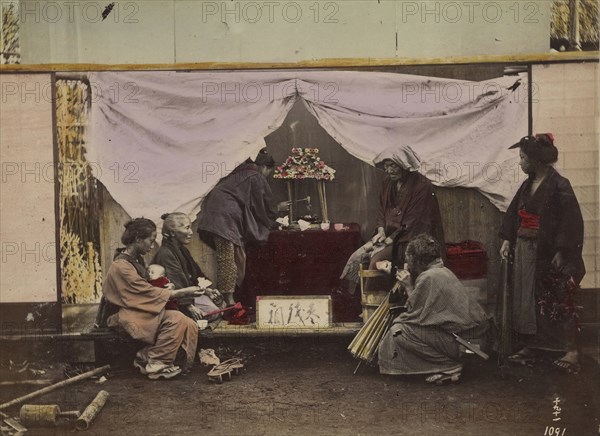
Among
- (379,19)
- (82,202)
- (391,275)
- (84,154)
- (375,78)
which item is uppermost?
(379,19)

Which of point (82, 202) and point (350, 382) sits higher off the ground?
point (82, 202)

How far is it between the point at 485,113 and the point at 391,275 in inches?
→ 63.8

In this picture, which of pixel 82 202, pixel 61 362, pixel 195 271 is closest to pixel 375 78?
pixel 195 271

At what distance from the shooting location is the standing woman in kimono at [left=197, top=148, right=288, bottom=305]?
6484 mm

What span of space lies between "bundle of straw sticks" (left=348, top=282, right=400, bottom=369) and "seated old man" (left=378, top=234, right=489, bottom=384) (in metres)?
0.08

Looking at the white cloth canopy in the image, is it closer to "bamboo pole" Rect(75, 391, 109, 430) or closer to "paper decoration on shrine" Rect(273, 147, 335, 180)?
"paper decoration on shrine" Rect(273, 147, 335, 180)

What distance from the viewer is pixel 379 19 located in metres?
6.28

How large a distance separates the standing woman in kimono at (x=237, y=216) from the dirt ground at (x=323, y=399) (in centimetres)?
65

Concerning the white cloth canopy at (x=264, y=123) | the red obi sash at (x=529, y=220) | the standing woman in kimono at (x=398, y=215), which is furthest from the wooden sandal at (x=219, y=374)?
the red obi sash at (x=529, y=220)

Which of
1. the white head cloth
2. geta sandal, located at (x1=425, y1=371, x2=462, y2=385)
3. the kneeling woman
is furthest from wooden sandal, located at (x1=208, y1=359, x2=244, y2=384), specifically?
the white head cloth

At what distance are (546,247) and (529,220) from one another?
27 centimetres

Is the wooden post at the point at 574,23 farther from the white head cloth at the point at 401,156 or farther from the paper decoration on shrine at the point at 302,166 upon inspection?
the paper decoration on shrine at the point at 302,166

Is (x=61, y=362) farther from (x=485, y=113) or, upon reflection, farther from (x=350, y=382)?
(x=485, y=113)

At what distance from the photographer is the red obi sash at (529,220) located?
6.34m
